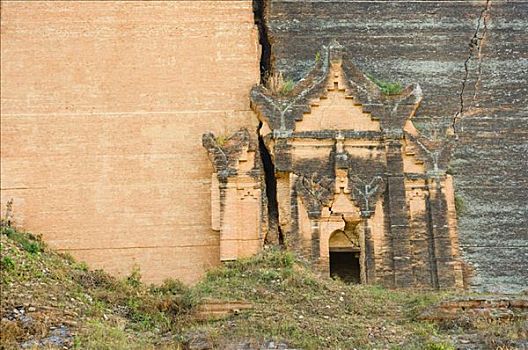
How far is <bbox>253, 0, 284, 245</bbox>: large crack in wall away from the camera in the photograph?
18.4m

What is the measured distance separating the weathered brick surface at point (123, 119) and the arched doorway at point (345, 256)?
245 cm

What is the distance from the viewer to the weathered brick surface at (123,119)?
61.2 feet

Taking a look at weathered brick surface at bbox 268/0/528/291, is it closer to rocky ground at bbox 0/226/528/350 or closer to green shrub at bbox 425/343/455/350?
rocky ground at bbox 0/226/528/350

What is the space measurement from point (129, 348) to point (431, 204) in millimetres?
7929

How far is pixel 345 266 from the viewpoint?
19156 mm

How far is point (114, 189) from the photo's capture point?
62.3 feet

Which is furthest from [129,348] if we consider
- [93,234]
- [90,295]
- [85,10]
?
[85,10]

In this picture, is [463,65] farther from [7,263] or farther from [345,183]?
[7,263]

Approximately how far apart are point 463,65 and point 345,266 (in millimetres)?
5400

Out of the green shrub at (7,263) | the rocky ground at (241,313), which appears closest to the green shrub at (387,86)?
the rocky ground at (241,313)

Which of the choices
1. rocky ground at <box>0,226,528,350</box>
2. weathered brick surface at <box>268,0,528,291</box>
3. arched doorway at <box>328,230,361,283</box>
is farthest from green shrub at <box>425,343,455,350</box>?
weathered brick surface at <box>268,0,528,291</box>

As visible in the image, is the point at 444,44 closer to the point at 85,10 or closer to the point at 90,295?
the point at 85,10

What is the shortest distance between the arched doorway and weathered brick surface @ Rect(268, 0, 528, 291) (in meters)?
2.20

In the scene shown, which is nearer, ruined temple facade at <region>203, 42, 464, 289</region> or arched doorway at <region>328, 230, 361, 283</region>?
ruined temple facade at <region>203, 42, 464, 289</region>
